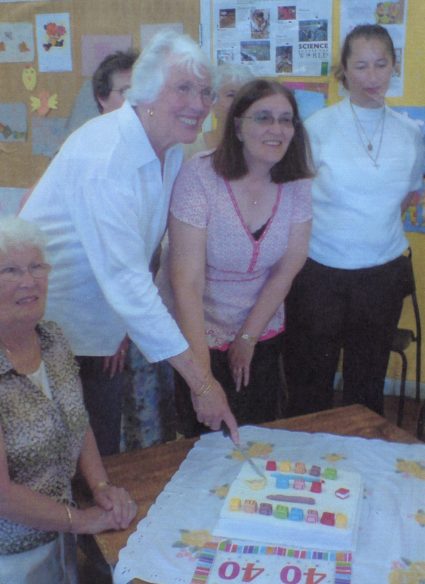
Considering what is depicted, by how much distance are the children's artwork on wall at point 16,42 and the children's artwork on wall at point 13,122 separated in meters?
0.22

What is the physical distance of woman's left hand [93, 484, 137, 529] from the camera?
1245mm

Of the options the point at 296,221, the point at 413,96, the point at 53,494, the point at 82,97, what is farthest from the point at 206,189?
the point at 82,97

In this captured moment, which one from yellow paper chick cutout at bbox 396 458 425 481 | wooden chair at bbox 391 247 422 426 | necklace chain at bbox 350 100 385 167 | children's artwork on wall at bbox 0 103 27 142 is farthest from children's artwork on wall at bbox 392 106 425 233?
children's artwork on wall at bbox 0 103 27 142

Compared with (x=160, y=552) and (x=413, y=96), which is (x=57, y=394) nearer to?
(x=160, y=552)

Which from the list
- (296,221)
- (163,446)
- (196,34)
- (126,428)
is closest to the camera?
(163,446)

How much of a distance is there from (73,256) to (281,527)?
0.76 m

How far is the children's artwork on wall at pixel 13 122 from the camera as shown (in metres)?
3.37

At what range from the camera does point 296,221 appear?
1797 millimetres

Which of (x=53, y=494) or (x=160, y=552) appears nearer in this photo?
(x=160, y=552)

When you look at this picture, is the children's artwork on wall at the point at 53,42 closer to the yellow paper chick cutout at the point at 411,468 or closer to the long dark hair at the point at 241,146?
the long dark hair at the point at 241,146

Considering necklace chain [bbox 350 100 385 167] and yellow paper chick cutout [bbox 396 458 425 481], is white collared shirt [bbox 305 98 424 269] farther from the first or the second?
yellow paper chick cutout [bbox 396 458 425 481]

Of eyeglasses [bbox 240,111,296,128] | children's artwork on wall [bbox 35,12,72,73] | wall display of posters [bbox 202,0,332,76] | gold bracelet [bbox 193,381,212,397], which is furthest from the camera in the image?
children's artwork on wall [bbox 35,12,72,73]

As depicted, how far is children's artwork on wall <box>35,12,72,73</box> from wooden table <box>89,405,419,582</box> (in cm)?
228

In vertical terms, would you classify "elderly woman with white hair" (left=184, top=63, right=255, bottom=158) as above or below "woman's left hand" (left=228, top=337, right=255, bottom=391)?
above
